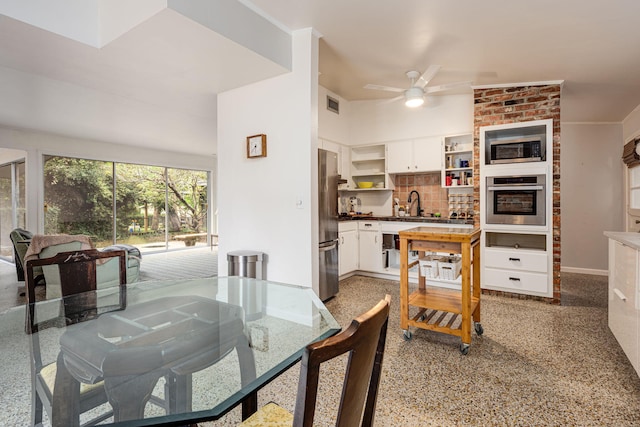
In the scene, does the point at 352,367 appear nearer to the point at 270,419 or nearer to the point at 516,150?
the point at 270,419

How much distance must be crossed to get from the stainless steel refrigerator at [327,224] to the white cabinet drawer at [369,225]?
97cm

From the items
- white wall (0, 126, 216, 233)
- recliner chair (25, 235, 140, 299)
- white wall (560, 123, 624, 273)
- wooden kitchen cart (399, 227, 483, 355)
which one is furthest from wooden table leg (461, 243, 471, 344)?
white wall (0, 126, 216, 233)

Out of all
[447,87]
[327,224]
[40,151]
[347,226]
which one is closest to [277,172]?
[327,224]

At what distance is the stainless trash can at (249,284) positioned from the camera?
184cm

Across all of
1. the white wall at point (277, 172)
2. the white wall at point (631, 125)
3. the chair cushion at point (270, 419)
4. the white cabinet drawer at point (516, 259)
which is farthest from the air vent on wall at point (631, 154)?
the chair cushion at point (270, 419)

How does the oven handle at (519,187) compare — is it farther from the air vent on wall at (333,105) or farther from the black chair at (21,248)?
the black chair at (21,248)

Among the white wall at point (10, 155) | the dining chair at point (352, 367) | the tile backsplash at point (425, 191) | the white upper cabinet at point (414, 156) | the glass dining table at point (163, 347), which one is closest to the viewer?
the dining chair at point (352, 367)

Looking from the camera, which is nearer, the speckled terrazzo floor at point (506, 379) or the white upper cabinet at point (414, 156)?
the speckled terrazzo floor at point (506, 379)

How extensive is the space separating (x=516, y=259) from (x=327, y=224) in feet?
7.51

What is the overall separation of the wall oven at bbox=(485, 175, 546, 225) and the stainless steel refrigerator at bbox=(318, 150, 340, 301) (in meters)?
1.92

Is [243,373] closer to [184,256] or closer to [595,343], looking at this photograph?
[595,343]

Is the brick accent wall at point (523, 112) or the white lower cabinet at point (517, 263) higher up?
the brick accent wall at point (523, 112)

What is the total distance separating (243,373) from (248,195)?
2.55 m

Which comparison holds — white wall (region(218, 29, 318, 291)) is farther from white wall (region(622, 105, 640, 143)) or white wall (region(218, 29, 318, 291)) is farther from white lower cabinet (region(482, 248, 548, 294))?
white wall (region(622, 105, 640, 143))
